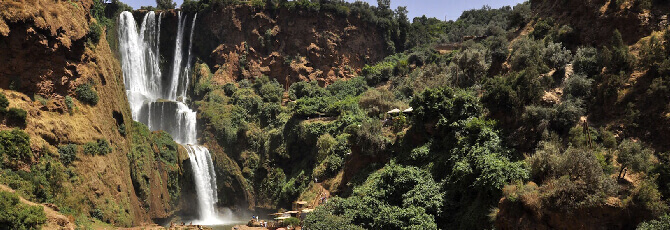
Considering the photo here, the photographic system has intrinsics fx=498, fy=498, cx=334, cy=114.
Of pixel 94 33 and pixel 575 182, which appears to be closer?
pixel 575 182

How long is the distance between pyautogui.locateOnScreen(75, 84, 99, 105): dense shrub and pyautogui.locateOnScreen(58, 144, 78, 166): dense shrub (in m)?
4.36

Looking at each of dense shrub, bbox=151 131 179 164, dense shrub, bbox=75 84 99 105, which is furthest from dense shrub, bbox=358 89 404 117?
dense shrub, bbox=75 84 99 105

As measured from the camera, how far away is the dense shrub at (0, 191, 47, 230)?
23203 mm

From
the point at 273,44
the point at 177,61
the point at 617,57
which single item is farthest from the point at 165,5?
the point at 617,57

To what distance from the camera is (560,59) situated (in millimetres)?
33469

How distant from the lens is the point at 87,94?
117 ft

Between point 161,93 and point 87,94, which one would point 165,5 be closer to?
point 161,93

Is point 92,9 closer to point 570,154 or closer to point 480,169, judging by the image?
point 480,169

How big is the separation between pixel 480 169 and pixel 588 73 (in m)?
9.85

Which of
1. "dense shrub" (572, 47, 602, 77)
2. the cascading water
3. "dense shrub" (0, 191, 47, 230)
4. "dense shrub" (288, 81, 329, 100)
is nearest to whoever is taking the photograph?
"dense shrub" (0, 191, 47, 230)

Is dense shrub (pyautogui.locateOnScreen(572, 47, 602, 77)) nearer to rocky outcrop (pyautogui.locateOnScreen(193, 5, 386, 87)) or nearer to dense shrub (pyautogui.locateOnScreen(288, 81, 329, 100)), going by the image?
dense shrub (pyautogui.locateOnScreen(288, 81, 329, 100))

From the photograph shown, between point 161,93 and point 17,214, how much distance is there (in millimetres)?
47268

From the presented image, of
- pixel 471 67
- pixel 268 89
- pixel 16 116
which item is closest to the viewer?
pixel 16 116

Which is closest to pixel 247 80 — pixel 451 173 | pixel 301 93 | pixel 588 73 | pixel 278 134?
pixel 301 93
